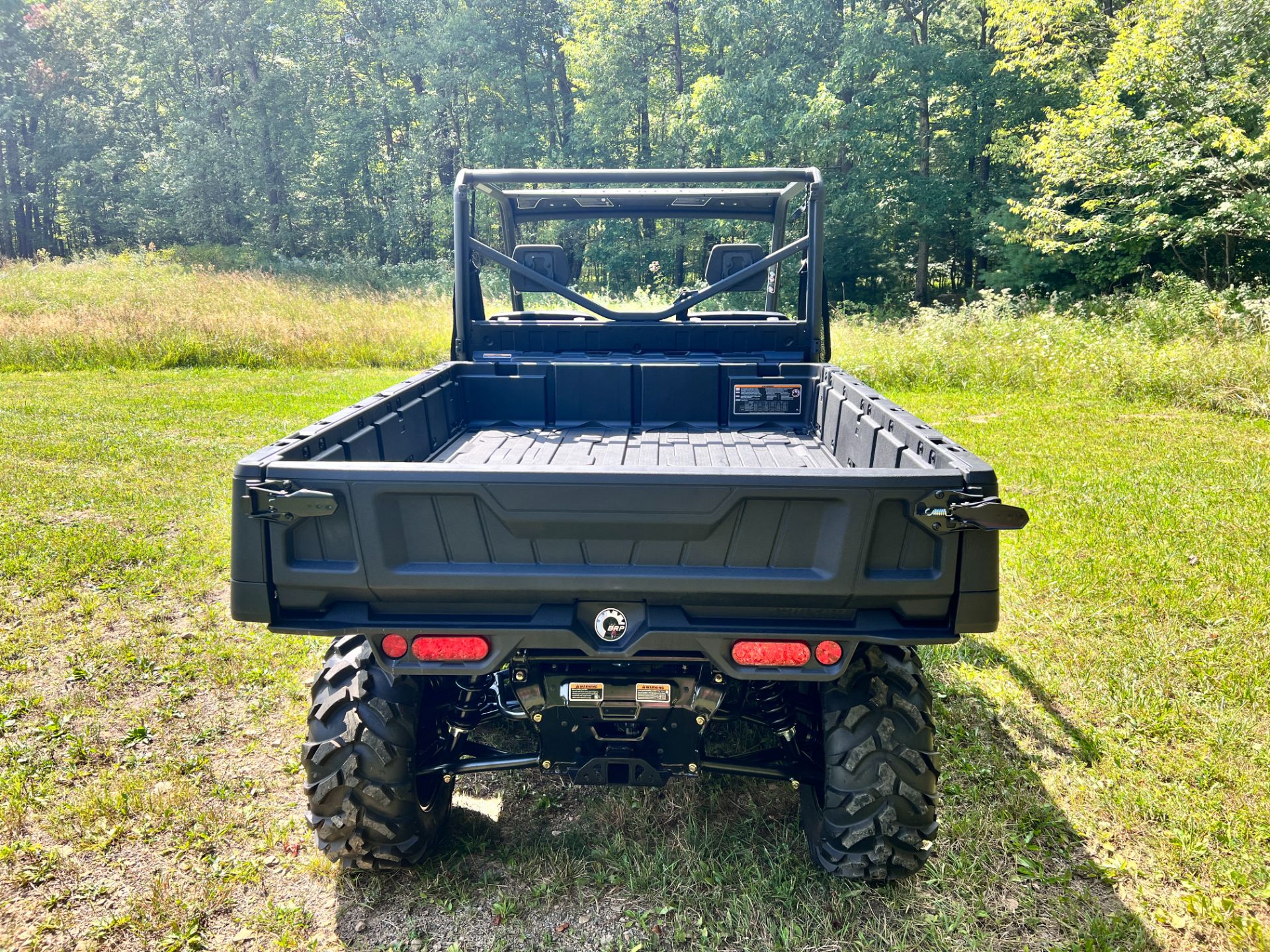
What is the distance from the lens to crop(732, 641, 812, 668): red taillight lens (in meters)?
2.00

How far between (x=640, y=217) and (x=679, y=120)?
22.6 m

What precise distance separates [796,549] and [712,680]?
1.61ft

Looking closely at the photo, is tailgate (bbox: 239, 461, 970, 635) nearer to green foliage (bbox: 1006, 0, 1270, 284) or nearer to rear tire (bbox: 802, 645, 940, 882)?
rear tire (bbox: 802, 645, 940, 882)

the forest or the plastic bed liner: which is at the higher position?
the forest

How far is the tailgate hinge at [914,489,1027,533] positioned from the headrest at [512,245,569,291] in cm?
280

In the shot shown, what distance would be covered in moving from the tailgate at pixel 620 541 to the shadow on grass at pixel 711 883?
100cm

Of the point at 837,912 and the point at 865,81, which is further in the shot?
the point at 865,81

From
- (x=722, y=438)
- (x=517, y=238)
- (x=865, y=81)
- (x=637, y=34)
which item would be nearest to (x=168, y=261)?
(x=637, y=34)

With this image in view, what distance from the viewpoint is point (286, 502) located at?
1.86 m

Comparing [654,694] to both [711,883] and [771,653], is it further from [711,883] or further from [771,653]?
[711,883]

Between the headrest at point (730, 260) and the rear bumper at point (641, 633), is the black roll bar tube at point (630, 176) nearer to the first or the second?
the headrest at point (730, 260)

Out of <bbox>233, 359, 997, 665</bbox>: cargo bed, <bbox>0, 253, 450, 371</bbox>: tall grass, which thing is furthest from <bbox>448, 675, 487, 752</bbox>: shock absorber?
<bbox>0, 253, 450, 371</bbox>: tall grass

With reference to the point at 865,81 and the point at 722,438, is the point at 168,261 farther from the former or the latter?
the point at 722,438

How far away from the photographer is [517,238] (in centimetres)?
470
